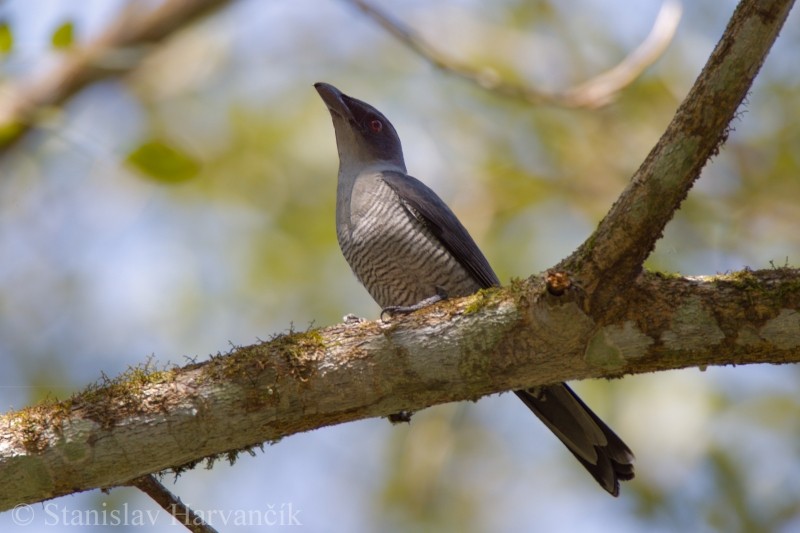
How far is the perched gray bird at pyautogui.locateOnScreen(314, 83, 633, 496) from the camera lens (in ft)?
15.1

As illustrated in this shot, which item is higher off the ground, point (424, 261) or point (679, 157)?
point (424, 261)

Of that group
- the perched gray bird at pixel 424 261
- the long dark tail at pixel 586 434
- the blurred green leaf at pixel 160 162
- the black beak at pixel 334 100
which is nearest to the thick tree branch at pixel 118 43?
the black beak at pixel 334 100

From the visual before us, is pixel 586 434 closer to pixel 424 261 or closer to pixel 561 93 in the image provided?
pixel 424 261

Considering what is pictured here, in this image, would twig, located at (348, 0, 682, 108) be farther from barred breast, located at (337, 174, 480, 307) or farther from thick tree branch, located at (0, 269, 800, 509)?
thick tree branch, located at (0, 269, 800, 509)

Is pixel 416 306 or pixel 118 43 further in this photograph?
pixel 118 43

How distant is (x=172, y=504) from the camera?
3672 mm

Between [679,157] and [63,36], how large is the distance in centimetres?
253

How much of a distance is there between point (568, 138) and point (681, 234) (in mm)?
1598

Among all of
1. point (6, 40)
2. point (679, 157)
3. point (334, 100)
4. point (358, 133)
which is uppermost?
point (334, 100)

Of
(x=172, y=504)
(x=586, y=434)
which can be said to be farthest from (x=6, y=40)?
(x=586, y=434)

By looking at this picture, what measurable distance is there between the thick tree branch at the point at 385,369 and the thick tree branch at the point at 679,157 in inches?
4.6

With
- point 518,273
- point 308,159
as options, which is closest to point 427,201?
point 518,273

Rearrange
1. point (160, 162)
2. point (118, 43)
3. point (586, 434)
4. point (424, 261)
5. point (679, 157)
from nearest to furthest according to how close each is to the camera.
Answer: point (679, 157), point (160, 162), point (586, 434), point (424, 261), point (118, 43)

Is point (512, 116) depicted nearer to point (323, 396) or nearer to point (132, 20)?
point (132, 20)
